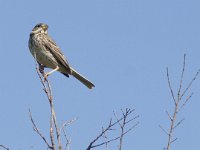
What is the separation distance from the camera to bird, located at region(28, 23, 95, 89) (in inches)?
348

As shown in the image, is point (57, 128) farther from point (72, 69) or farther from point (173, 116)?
point (72, 69)

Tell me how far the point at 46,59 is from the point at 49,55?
109 millimetres

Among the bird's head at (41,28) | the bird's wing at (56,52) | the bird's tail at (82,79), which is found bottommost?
the bird's tail at (82,79)

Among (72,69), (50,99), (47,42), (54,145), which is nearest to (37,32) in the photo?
(47,42)

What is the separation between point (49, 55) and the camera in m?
8.98

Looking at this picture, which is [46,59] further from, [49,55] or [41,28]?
[41,28]

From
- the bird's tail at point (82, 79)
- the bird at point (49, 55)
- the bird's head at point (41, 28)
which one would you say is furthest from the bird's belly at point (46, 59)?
the bird's head at point (41, 28)

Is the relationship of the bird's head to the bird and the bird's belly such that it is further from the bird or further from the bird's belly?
the bird's belly

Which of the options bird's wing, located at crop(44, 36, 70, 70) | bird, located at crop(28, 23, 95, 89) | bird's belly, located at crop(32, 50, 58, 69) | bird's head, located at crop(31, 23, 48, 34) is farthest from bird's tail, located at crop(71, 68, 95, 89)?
bird's head, located at crop(31, 23, 48, 34)

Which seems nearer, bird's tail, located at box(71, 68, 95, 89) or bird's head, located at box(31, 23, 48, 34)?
bird's tail, located at box(71, 68, 95, 89)

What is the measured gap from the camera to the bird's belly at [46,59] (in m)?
8.84

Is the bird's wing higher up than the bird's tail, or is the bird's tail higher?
the bird's wing

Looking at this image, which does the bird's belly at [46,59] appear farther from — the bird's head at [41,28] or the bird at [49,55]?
the bird's head at [41,28]

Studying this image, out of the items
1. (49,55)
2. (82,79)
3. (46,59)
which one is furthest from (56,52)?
(82,79)
